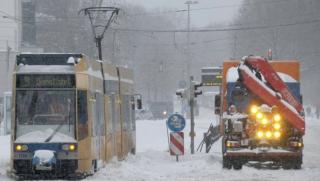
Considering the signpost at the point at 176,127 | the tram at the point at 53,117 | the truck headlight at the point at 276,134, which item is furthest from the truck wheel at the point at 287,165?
the tram at the point at 53,117

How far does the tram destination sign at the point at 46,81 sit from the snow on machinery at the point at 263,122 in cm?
462

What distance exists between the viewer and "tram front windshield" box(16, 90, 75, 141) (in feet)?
67.5

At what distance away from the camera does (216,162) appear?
25.4 meters

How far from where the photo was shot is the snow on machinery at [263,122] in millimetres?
22719

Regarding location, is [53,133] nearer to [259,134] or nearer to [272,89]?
[259,134]

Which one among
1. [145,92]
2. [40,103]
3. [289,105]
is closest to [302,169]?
[289,105]

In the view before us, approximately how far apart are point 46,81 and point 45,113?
0.76 metres

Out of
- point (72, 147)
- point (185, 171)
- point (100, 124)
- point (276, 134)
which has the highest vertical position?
point (100, 124)

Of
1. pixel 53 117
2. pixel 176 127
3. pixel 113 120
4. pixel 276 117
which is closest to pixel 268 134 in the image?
pixel 276 117

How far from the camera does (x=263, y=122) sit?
74.3 feet

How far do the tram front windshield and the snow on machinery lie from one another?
15.0 ft

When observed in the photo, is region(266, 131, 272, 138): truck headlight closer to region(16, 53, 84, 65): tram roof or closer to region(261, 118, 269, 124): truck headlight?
region(261, 118, 269, 124): truck headlight

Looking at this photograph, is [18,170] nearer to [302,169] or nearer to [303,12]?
[302,169]

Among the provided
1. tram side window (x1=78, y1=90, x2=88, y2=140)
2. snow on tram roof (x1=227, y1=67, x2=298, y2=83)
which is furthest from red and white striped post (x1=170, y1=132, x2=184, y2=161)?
tram side window (x1=78, y1=90, x2=88, y2=140)
